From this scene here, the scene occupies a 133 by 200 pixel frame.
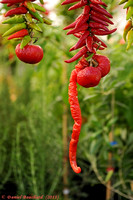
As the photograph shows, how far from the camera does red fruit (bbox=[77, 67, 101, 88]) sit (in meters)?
0.42

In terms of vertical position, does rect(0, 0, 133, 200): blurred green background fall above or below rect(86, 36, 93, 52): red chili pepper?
below

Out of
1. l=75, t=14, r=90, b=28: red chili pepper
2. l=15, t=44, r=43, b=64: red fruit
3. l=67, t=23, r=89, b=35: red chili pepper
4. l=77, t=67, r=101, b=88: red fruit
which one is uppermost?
l=75, t=14, r=90, b=28: red chili pepper

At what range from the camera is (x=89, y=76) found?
0.42 metres

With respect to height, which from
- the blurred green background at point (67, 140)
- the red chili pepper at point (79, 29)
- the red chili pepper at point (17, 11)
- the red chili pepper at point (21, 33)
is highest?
the red chili pepper at point (17, 11)

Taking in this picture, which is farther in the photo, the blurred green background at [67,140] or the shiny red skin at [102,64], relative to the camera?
the blurred green background at [67,140]

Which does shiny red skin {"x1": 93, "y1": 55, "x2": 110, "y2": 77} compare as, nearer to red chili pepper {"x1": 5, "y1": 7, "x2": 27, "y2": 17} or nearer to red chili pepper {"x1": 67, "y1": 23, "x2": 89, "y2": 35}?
red chili pepper {"x1": 67, "y1": 23, "x2": 89, "y2": 35}

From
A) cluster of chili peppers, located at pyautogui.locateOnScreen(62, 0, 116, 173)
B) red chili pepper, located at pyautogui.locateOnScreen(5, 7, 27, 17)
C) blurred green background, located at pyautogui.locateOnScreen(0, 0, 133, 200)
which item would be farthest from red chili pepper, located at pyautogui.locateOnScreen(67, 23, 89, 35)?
blurred green background, located at pyautogui.locateOnScreen(0, 0, 133, 200)

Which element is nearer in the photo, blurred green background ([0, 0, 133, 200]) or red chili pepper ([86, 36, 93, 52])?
red chili pepper ([86, 36, 93, 52])

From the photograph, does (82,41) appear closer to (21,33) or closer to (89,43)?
(89,43)

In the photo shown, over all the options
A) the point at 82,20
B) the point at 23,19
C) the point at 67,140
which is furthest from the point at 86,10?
the point at 67,140

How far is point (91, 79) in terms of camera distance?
0.42 metres

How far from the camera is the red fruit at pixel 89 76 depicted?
1.39 ft

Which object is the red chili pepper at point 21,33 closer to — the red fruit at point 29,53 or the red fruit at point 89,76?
the red fruit at point 29,53

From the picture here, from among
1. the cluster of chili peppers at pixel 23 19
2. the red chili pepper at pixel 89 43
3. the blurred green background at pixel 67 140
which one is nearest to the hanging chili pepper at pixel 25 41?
the cluster of chili peppers at pixel 23 19
